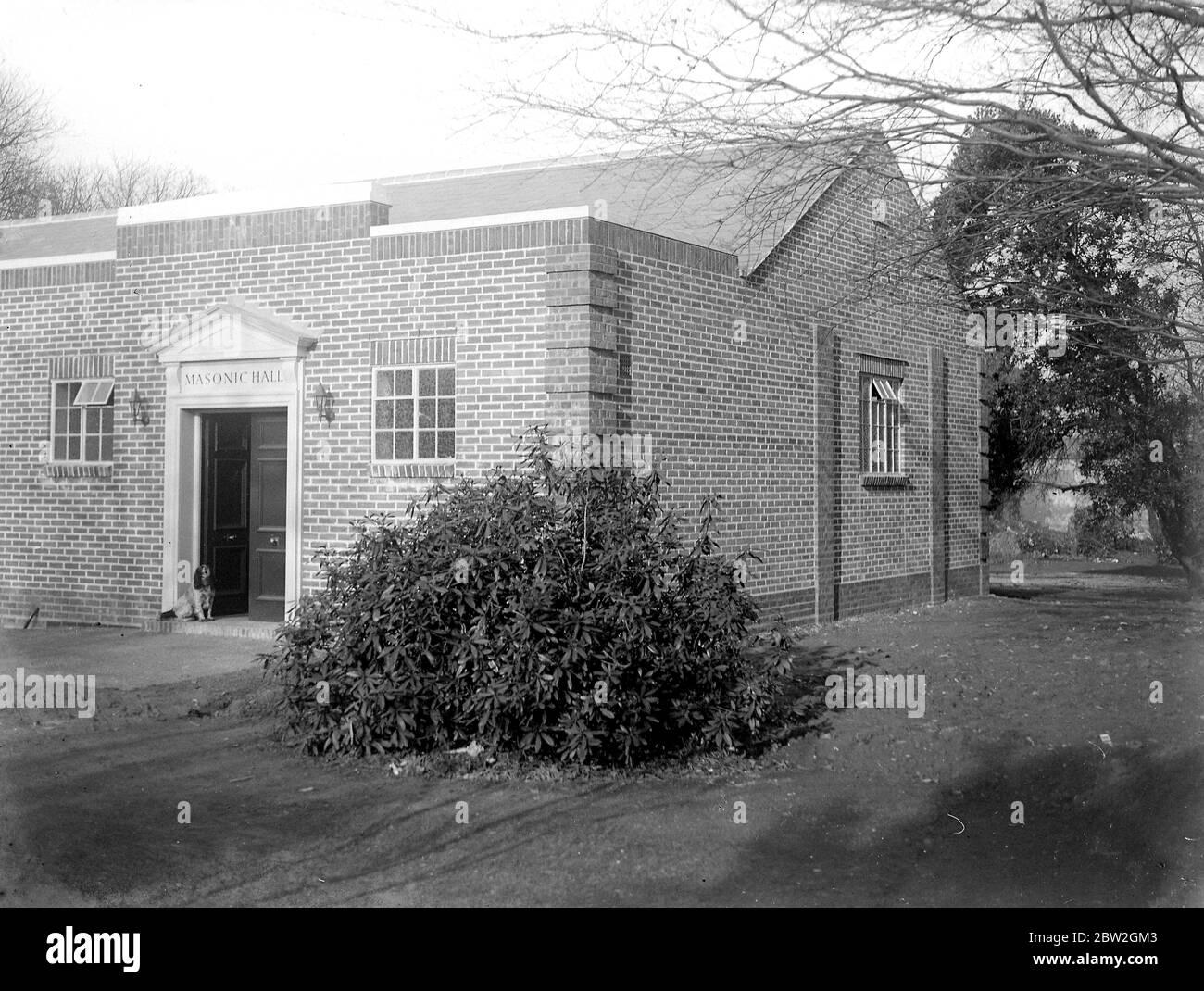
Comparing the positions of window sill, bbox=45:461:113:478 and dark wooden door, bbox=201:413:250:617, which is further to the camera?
window sill, bbox=45:461:113:478

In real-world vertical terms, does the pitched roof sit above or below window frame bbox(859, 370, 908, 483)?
above

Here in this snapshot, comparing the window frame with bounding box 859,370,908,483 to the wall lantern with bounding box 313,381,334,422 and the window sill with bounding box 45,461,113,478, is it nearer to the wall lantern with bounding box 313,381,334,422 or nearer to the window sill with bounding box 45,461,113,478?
the wall lantern with bounding box 313,381,334,422

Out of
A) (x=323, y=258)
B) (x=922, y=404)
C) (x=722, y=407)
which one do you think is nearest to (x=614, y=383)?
(x=722, y=407)

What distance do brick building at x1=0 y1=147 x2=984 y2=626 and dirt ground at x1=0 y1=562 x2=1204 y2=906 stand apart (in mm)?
3218

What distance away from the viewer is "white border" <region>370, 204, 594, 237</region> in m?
11.9

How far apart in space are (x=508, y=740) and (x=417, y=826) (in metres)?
1.34

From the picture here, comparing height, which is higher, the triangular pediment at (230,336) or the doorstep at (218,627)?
the triangular pediment at (230,336)

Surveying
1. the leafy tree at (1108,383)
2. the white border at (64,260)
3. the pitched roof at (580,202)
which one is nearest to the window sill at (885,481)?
the leafy tree at (1108,383)

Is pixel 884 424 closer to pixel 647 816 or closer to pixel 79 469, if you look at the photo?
pixel 79 469

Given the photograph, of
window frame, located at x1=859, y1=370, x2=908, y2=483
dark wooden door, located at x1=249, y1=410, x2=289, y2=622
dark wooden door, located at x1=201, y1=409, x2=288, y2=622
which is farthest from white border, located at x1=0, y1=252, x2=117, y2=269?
window frame, located at x1=859, y1=370, x2=908, y2=483

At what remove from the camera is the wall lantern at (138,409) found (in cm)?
1399

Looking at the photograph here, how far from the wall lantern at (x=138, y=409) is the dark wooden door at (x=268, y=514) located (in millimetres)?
1221

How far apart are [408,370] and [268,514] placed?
8.64 ft

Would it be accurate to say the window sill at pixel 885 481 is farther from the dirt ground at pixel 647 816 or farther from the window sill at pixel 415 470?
the window sill at pixel 415 470
